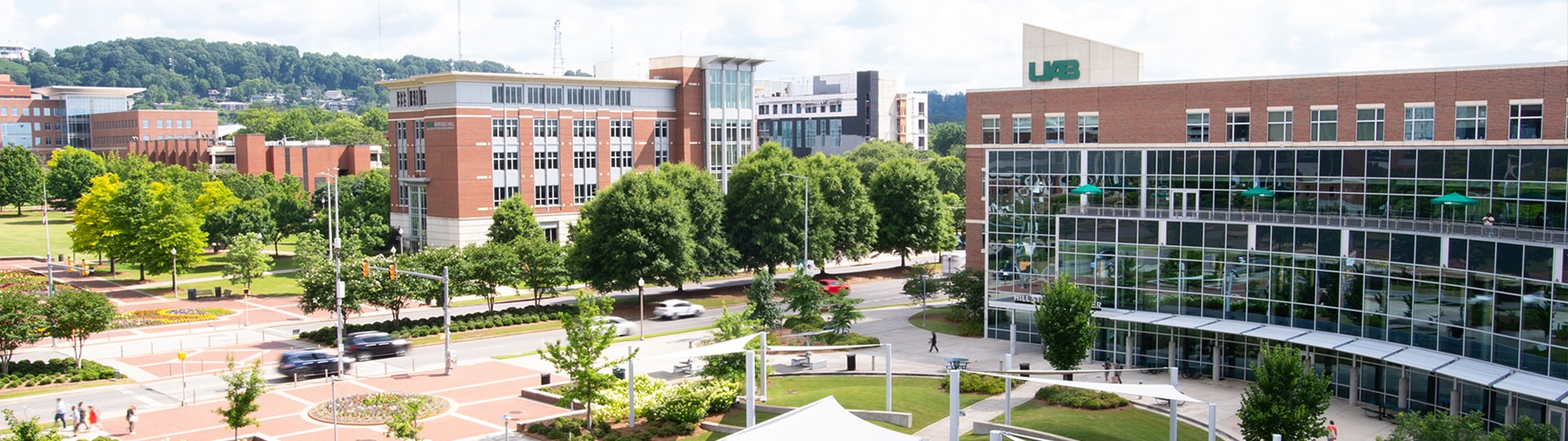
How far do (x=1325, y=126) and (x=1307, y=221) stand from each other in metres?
3.91

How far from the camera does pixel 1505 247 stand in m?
38.5

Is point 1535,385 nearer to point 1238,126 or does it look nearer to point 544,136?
point 1238,126

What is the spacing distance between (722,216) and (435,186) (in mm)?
25093

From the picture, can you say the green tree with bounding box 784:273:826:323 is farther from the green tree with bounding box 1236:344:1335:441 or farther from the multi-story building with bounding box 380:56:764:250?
the multi-story building with bounding box 380:56:764:250

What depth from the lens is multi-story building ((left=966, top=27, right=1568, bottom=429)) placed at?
1537 inches

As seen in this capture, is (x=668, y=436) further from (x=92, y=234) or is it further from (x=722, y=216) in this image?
(x=92, y=234)

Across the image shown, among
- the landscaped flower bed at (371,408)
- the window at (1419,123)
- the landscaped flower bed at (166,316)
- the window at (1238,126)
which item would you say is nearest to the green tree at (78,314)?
the landscaped flower bed at (166,316)

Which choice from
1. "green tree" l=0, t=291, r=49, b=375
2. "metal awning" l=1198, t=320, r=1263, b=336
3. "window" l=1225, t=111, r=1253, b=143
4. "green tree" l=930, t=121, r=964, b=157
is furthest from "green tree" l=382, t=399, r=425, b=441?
"green tree" l=930, t=121, r=964, b=157

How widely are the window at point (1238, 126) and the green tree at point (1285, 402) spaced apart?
1717cm

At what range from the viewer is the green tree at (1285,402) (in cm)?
3328

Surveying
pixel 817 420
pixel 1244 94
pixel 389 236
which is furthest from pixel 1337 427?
pixel 389 236

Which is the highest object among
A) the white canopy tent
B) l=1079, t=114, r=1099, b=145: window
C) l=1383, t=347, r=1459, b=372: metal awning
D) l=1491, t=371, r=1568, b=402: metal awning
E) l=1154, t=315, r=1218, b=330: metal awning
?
l=1079, t=114, r=1099, b=145: window

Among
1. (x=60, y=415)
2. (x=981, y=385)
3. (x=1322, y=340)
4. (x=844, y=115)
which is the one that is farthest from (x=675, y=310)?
(x=844, y=115)

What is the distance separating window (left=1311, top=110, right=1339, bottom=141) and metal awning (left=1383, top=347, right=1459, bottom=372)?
917 cm
